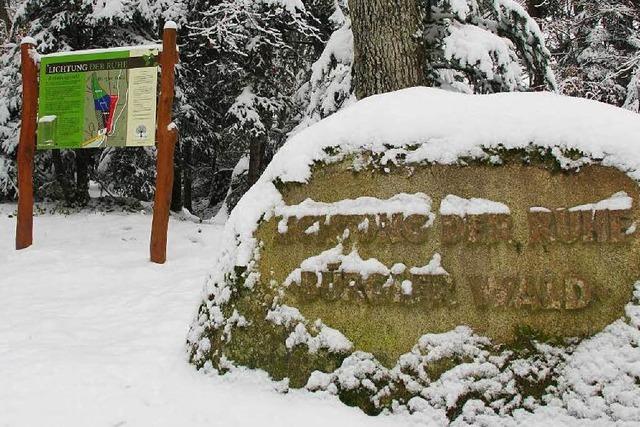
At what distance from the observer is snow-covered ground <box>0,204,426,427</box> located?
2717 millimetres

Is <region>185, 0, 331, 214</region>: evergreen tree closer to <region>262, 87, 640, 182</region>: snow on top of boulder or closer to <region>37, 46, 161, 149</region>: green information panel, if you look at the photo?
<region>37, 46, 161, 149</region>: green information panel

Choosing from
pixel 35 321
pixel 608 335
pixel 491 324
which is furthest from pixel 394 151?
pixel 35 321

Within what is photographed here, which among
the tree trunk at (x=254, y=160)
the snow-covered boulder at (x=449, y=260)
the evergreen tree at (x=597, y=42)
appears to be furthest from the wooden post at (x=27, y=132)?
the evergreen tree at (x=597, y=42)

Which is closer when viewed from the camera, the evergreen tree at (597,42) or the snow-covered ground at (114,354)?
the snow-covered ground at (114,354)

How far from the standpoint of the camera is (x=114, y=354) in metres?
3.62

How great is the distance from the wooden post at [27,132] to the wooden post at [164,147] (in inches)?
72.9

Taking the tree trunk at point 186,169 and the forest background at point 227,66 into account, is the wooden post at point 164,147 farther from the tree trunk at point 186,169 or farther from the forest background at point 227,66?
the tree trunk at point 186,169

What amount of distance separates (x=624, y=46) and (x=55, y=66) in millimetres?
11693

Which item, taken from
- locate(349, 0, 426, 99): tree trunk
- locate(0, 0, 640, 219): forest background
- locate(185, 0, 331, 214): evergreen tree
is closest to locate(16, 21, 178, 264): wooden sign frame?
locate(0, 0, 640, 219): forest background

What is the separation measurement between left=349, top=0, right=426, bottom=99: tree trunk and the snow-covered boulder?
1676 millimetres

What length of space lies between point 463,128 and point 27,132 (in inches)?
248

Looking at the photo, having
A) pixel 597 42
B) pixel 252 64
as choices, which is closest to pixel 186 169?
pixel 252 64

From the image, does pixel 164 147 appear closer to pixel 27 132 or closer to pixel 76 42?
pixel 27 132

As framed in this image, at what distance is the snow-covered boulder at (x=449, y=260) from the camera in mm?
2564
